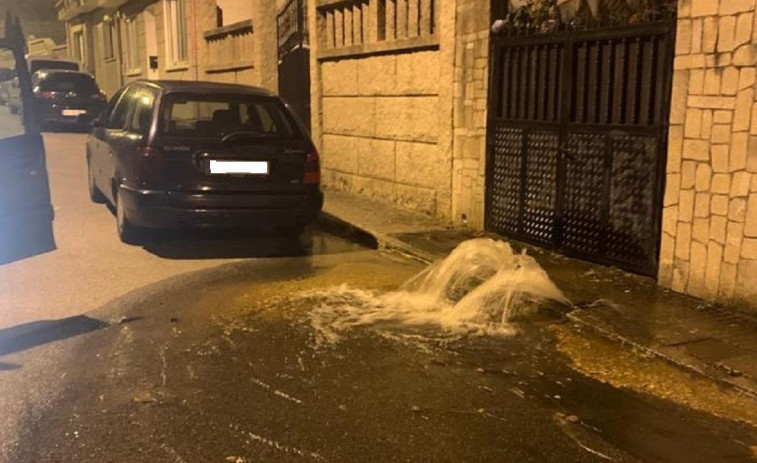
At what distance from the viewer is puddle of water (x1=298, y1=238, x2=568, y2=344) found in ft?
17.9

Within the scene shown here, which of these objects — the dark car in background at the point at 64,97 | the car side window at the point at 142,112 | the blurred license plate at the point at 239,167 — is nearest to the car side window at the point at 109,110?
the car side window at the point at 142,112

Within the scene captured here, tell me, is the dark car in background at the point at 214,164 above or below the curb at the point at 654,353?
above

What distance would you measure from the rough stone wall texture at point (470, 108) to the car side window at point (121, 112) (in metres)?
3.65

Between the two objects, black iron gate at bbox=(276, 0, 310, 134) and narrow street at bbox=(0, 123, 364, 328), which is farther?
black iron gate at bbox=(276, 0, 310, 134)

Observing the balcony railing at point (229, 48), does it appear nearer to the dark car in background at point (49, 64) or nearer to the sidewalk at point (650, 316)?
the sidewalk at point (650, 316)

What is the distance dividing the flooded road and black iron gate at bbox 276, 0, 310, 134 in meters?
8.08

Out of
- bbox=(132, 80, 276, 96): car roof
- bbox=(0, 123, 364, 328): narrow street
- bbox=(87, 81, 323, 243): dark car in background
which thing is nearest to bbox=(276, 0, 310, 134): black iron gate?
bbox=(0, 123, 364, 328): narrow street

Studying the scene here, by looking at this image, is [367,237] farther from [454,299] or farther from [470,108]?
[454,299]

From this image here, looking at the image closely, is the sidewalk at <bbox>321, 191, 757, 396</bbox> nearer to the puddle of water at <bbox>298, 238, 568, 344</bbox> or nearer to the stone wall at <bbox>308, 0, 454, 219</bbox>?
the puddle of water at <bbox>298, 238, 568, 344</bbox>

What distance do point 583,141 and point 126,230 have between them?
4.69m

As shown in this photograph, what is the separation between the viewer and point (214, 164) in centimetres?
730

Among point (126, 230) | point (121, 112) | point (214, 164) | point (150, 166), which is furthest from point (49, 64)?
point (214, 164)

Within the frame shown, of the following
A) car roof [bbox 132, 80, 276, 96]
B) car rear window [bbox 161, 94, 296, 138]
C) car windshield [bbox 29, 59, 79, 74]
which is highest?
car windshield [bbox 29, 59, 79, 74]

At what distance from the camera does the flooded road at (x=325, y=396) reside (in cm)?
354
